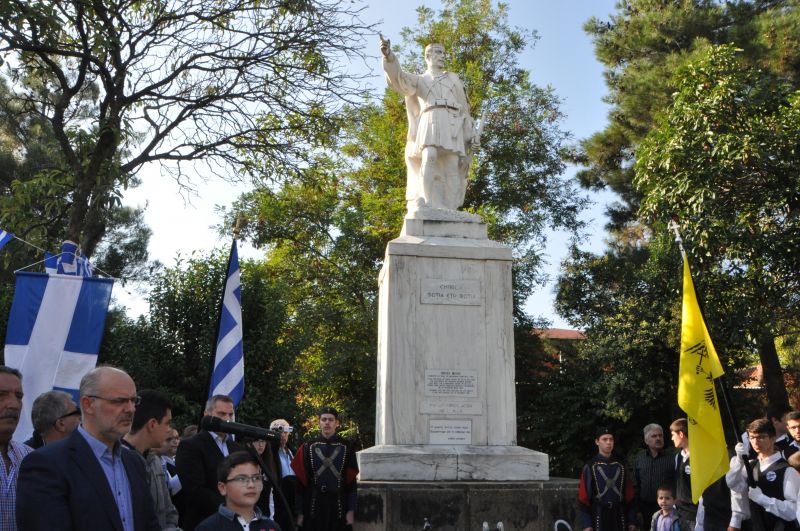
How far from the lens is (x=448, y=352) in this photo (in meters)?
8.67

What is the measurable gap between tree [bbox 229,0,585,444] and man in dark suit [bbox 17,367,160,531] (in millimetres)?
18815

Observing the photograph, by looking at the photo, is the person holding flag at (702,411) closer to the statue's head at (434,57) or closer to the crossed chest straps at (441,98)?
the crossed chest straps at (441,98)

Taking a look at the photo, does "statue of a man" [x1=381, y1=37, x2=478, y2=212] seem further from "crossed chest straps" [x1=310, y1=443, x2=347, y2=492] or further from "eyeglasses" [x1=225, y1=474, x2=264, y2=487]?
"eyeglasses" [x1=225, y1=474, x2=264, y2=487]

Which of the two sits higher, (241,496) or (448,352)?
(448,352)

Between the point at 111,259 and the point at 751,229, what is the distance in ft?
51.9

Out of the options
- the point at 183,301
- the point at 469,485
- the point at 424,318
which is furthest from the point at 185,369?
the point at 469,485

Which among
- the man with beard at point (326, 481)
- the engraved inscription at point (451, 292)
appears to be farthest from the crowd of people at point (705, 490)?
the man with beard at point (326, 481)

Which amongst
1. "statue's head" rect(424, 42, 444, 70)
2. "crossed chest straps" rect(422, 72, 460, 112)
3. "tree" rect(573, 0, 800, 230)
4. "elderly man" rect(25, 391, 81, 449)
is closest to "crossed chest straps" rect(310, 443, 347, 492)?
"elderly man" rect(25, 391, 81, 449)

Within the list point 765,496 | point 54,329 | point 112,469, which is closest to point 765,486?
point 765,496

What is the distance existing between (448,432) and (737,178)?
802 centimetres

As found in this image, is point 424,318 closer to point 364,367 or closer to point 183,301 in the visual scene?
point 183,301

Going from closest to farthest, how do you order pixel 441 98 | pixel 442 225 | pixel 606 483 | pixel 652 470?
pixel 606 483 < pixel 652 470 < pixel 442 225 < pixel 441 98

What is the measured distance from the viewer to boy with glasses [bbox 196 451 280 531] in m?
3.91

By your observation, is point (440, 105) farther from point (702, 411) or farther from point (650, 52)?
point (650, 52)
